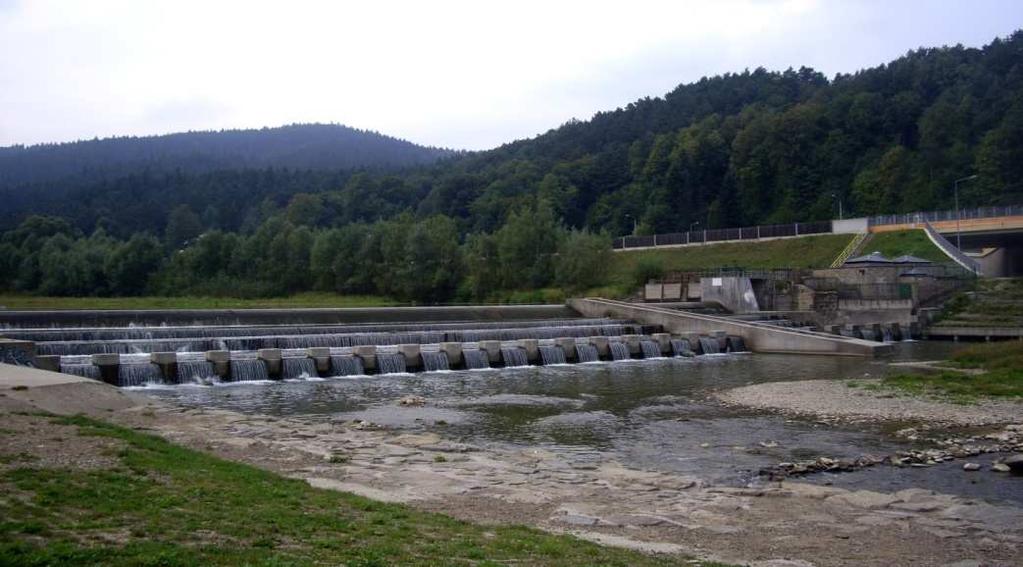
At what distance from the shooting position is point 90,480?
983 cm

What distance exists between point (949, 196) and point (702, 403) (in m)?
91.1

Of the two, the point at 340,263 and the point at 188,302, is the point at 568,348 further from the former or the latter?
the point at 340,263

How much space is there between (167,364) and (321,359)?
5316 millimetres

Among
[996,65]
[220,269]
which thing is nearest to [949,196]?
[996,65]

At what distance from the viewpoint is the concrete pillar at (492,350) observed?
35.1 m

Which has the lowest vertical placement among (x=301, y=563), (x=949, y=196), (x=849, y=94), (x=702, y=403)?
(x=702, y=403)

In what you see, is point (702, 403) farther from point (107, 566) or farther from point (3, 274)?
point (3, 274)

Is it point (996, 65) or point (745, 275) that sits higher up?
point (996, 65)

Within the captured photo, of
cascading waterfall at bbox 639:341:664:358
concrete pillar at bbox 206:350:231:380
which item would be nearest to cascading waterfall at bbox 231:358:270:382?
concrete pillar at bbox 206:350:231:380

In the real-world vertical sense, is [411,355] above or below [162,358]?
below

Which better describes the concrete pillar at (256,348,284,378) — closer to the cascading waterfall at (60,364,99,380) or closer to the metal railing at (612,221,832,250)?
the cascading waterfall at (60,364,99,380)

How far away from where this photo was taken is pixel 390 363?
32906mm

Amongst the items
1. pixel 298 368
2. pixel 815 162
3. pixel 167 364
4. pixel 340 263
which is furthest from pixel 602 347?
pixel 815 162

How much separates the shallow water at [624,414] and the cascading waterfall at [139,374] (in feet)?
4.50
